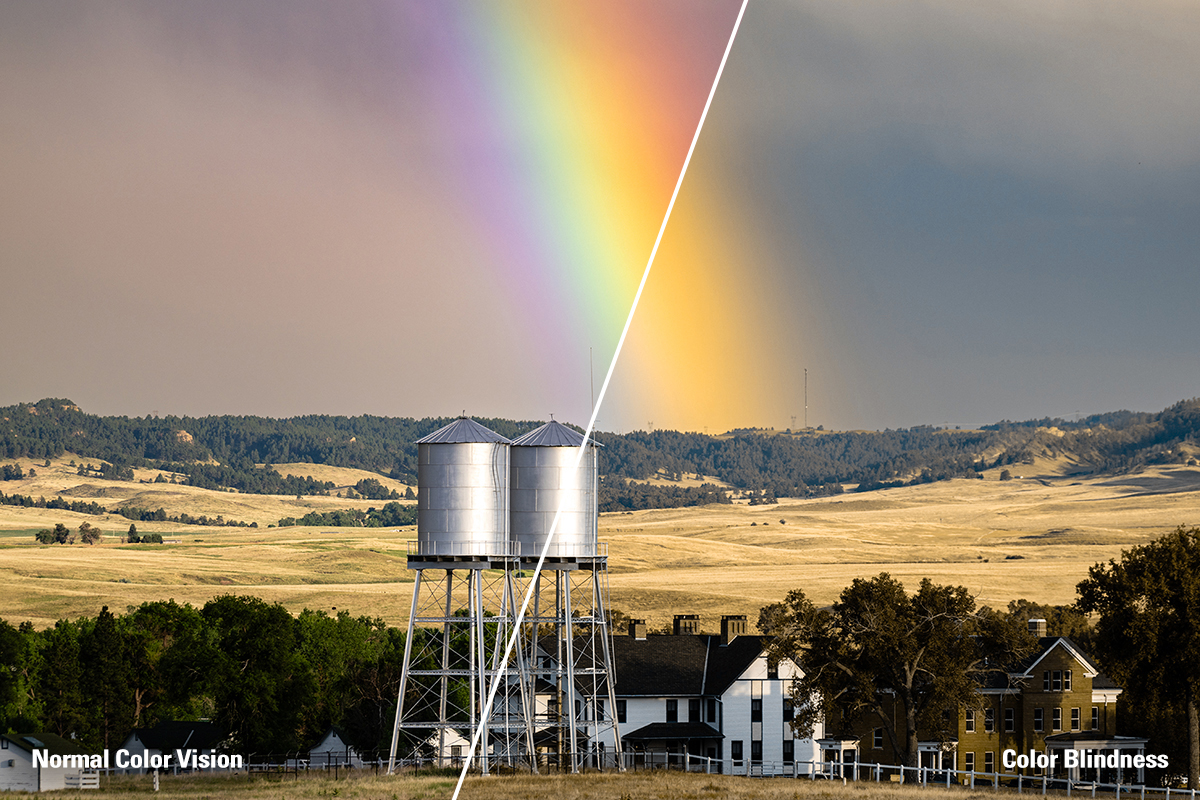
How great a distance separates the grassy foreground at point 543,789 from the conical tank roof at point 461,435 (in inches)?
593

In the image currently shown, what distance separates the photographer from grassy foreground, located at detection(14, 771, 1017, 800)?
52844 mm

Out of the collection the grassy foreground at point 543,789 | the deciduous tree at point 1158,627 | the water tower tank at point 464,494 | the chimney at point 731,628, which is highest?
the water tower tank at point 464,494

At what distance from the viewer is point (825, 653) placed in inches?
2921

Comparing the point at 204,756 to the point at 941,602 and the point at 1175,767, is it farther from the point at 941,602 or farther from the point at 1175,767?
the point at 1175,767

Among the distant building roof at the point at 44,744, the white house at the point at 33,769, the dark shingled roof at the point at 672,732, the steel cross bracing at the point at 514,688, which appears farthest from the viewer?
the dark shingled roof at the point at 672,732

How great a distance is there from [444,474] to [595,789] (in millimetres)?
18936

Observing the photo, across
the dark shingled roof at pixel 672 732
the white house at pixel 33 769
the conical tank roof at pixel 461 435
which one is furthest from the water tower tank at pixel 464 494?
the dark shingled roof at pixel 672 732

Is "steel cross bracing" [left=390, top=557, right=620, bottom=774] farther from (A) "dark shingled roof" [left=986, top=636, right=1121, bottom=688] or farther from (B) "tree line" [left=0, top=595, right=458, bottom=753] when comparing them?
(A) "dark shingled roof" [left=986, top=636, right=1121, bottom=688]

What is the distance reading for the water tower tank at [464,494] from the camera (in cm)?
6962

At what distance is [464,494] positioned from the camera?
69688mm

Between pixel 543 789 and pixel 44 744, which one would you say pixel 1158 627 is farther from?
pixel 44 744

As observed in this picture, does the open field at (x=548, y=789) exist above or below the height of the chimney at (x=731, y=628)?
below

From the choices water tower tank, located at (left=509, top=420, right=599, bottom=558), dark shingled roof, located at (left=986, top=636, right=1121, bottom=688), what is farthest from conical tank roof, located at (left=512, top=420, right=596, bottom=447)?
dark shingled roof, located at (left=986, top=636, right=1121, bottom=688)

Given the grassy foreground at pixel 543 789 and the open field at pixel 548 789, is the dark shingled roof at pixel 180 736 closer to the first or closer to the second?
the open field at pixel 548 789
